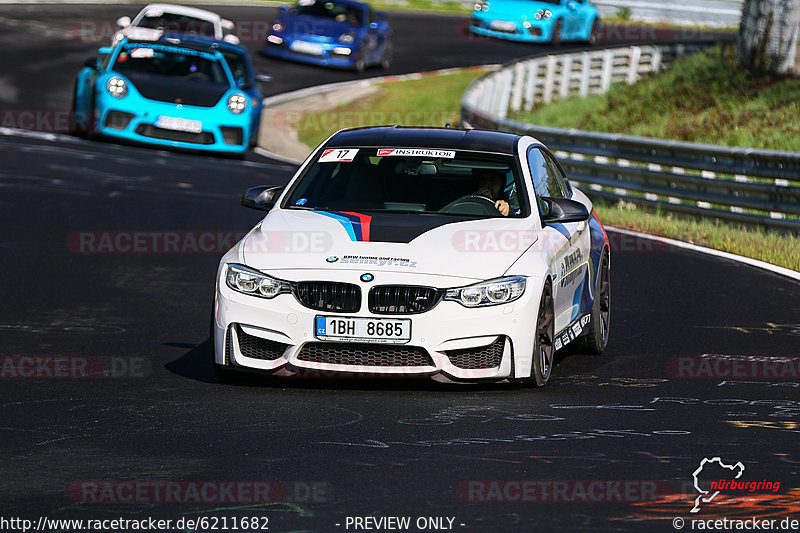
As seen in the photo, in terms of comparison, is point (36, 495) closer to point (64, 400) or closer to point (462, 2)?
point (64, 400)

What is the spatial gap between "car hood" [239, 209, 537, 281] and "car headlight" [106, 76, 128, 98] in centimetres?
1301

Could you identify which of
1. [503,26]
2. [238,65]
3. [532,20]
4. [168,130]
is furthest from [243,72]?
[503,26]

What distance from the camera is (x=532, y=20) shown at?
39.8 m

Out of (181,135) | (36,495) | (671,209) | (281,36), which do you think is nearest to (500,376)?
(36,495)

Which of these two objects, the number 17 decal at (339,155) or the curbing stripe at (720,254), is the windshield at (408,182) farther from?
the curbing stripe at (720,254)

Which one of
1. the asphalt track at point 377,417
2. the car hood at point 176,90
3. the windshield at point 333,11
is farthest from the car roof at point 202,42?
the windshield at point 333,11

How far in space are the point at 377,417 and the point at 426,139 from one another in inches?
102

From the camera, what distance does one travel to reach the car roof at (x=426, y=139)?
9672 mm

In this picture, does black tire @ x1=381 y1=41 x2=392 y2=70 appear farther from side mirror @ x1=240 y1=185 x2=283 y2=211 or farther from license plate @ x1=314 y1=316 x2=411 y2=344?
license plate @ x1=314 y1=316 x2=411 y2=344

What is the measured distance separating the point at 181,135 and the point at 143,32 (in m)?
5.15

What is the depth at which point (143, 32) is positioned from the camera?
26609mm

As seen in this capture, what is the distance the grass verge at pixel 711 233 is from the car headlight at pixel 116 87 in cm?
691

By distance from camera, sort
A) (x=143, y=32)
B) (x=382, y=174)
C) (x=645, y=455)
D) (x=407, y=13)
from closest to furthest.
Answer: (x=645, y=455) → (x=382, y=174) → (x=143, y=32) → (x=407, y=13)

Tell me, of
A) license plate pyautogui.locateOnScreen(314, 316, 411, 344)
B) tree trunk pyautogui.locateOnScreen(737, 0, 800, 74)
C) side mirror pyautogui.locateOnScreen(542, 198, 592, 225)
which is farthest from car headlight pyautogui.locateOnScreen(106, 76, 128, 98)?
license plate pyautogui.locateOnScreen(314, 316, 411, 344)
